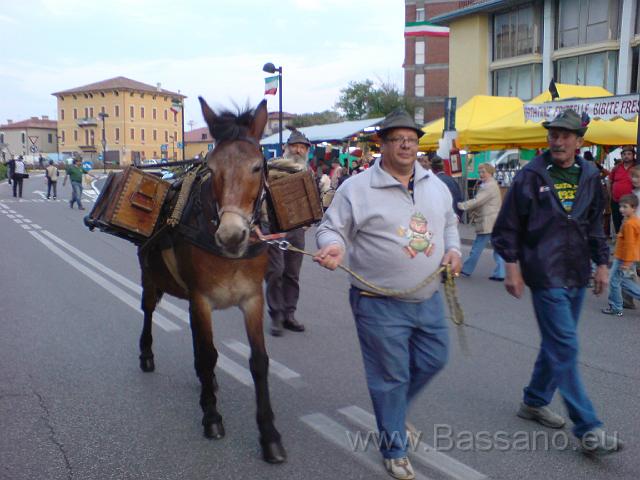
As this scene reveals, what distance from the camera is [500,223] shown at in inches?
156

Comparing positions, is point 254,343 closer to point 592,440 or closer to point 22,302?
point 592,440

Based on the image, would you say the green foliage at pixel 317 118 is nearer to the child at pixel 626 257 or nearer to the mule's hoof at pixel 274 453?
the child at pixel 626 257

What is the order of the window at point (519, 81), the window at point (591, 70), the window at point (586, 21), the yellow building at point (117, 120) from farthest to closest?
1. the yellow building at point (117, 120)
2. the window at point (519, 81)
3. the window at point (591, 70)
4. the window at point (586, 21)

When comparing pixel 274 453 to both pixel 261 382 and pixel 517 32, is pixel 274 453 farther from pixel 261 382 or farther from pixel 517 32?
pixel 517 32

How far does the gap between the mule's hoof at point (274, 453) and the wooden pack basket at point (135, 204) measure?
1694 millimetres

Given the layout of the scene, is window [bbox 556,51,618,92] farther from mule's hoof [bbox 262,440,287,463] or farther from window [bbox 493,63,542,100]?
mule's hoof [bbox 262,440,287,463]

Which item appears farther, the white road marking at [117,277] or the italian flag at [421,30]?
the italian flag at [421,30]

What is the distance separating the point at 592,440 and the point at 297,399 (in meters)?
2.05

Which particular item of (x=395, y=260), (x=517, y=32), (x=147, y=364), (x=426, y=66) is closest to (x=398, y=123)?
(x=395, y=260)

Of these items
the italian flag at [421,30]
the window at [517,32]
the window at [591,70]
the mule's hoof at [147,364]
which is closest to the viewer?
the mule's hoof at [147,364]

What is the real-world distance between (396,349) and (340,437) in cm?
102

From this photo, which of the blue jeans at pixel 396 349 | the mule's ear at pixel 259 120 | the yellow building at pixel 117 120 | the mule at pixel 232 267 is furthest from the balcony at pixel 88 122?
the blue jeans at pixel 396 349

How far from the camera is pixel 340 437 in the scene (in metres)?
4.04

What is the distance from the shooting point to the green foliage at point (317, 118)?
77.1 m
